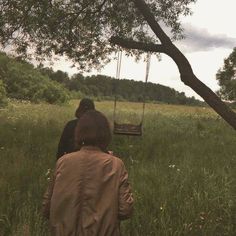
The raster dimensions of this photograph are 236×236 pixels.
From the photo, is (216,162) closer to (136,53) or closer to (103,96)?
(136,53)

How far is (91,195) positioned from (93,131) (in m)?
0.49

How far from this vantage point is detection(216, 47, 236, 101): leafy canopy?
179 ft

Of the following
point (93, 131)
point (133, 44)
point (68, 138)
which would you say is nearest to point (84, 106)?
point (68, 138)

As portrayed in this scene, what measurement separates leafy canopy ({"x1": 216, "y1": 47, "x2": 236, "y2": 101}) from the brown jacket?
5141 centimetres

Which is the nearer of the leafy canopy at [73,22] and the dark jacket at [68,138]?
the dark jacket at [68,138]

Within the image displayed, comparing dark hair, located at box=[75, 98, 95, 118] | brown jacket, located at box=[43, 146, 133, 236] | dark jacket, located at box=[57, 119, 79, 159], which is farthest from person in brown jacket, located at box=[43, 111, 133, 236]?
dark jacket, located at box=[57, 119, 79, 159]

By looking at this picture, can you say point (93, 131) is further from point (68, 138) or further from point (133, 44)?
point (133, 44)

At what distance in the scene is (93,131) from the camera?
3797mm

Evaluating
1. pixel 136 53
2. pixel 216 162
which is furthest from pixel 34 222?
pixel 136 53

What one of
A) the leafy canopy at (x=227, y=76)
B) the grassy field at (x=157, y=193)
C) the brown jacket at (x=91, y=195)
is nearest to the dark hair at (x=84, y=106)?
the grassy field at (x=157, y=193)

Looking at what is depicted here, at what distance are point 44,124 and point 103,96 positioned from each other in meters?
70.8

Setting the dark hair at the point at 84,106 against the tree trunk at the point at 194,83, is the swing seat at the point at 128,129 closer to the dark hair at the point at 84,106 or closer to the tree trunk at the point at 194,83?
the tree trunk at the point at 194,83

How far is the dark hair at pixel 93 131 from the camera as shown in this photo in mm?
3787

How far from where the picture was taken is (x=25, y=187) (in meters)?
8.34
